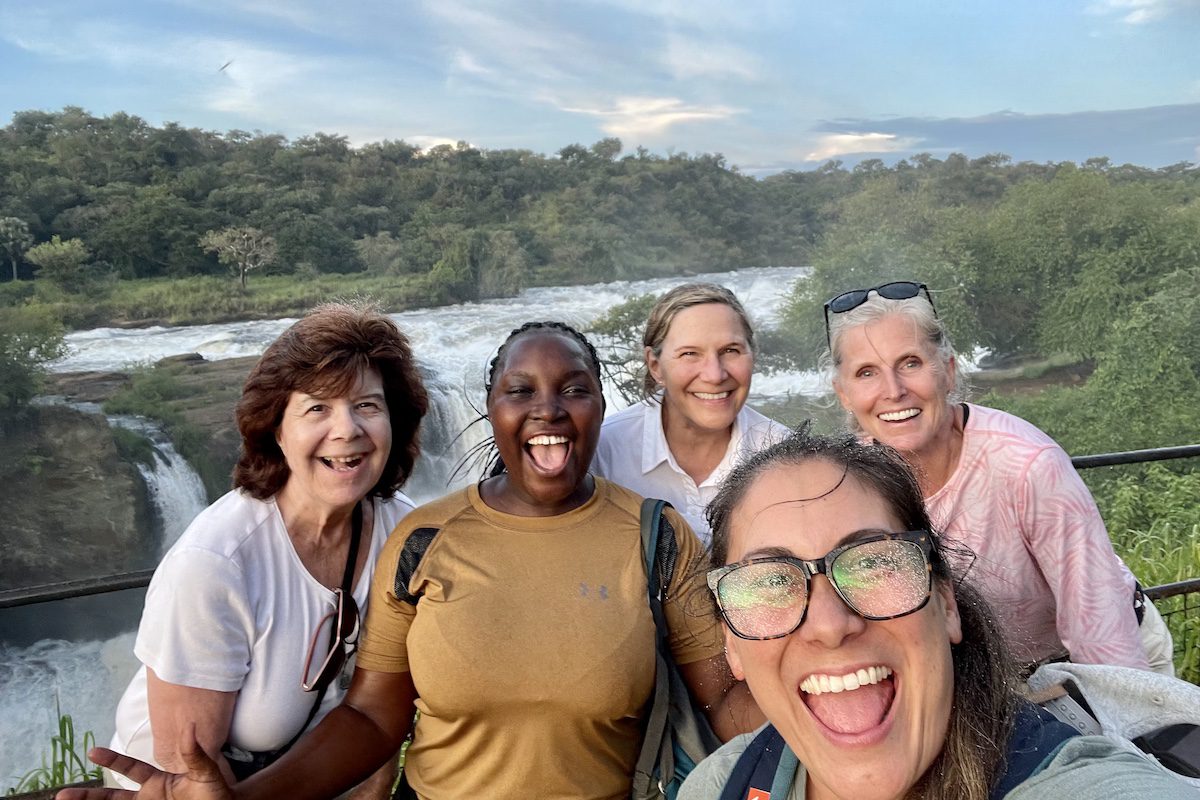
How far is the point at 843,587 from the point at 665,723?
0.76 metres

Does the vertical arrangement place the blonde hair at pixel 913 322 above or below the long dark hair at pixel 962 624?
above

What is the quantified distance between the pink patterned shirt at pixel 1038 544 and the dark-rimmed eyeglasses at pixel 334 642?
126 cm

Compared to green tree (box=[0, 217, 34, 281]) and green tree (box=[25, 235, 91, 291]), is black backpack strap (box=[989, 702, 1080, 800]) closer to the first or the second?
green tree (box=[25, 235, 91, 291])

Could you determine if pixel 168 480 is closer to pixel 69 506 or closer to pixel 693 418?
pixel 69 506

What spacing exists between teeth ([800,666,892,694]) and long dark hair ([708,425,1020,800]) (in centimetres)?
12

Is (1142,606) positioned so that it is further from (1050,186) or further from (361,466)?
(1050,186)

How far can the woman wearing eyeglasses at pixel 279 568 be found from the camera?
1.83m

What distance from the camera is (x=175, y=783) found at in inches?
68.6

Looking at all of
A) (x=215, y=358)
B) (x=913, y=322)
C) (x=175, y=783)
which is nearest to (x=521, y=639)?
(x=175, y=783)

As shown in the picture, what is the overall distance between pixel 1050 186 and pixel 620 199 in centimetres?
1050

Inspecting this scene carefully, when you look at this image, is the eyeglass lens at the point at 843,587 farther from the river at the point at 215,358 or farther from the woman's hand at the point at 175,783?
the river at the point at 215,358

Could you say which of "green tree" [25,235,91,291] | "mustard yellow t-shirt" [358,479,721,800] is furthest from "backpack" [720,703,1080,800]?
"green tree" [25,235,91,291]

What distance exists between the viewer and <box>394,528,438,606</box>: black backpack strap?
6.14 ft

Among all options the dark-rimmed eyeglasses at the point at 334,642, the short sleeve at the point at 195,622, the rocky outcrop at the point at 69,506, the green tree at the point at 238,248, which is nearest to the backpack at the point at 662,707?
the dark-rimmed eyeglasses at the point at 334,642
